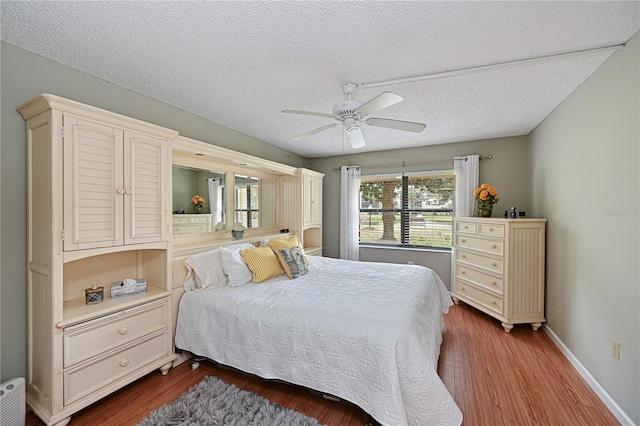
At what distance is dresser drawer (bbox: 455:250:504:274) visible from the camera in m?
3.15

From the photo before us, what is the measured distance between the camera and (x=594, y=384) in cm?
204

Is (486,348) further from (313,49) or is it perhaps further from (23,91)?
(23,91)

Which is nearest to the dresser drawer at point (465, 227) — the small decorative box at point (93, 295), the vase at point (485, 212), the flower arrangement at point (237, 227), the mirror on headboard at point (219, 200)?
the vase at point (485, 212)

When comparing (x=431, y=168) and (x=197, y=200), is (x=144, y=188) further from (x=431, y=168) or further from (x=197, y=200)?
(x=431, y=168)

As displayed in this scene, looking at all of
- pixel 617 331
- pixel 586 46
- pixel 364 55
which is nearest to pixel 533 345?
pixel 617 331

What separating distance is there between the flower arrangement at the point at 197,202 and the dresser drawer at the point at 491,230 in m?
3.42

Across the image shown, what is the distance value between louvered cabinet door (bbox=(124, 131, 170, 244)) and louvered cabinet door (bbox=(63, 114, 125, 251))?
0.05 meters

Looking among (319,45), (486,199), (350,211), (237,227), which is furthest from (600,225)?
(237,227)

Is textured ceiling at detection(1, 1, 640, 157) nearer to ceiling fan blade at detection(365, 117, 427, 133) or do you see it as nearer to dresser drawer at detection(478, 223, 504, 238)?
ceiling fan blade at detection(365, 117, 427, 133)

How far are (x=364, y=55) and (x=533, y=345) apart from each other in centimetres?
319

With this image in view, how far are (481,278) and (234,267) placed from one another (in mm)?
2998

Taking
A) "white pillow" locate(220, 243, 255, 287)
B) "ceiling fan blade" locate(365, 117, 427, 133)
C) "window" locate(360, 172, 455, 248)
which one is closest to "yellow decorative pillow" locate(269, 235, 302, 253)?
"white pillow" locate(220, 243, 255, 287)

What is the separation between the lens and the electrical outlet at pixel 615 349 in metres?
1.81

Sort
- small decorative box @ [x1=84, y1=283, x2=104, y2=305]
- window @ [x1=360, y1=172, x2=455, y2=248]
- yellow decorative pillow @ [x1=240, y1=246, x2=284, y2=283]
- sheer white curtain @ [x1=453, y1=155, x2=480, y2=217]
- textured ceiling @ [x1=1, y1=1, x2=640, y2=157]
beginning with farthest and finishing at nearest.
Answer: window @ [x1=360, y1=172, x2=455, y2=248]
sheer white curtain @ [x1=453, y1=155, x2=480, y2=217]
yellow decorative pillow @ [x1=240, y1=246, x2=284, y2=283]
small decorative box @ [x1=84, y1=283, x2=104, y2=305]
textured ceiling @ [x1=1, y1=1, x2=640, y2=157]
